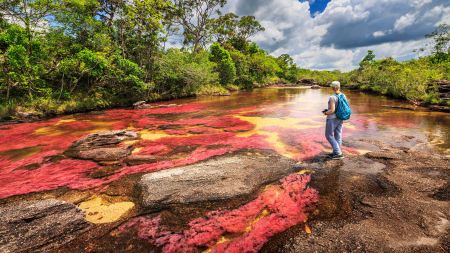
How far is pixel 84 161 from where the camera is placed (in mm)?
7480

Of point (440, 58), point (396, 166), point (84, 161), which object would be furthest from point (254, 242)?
point (440, 58)

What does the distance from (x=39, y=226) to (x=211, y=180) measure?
3.16m

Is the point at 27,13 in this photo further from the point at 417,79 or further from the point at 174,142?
the point at 417,79

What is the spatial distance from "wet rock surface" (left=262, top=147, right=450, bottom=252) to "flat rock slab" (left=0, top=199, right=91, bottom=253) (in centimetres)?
313

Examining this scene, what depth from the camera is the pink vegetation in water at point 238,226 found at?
3495 millimetres

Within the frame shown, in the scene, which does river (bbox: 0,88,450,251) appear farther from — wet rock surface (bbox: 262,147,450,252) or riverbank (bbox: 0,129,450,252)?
wet rock surface (bbox: 262,147,450,252)

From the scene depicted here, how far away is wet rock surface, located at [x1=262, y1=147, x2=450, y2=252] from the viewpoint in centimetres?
334

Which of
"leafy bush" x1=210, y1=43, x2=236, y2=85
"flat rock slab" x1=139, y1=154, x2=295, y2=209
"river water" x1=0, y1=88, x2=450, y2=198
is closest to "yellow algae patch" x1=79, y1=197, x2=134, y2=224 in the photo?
"flat rock slab" x1=139, y1=154, x2=295, y2=209

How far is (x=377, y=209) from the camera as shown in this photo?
4.20m

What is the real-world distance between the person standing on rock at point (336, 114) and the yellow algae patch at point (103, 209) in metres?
5.44

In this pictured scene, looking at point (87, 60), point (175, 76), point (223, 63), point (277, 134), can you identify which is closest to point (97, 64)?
point (87, 60)

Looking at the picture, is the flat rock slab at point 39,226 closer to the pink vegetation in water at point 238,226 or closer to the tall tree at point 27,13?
the pink vegetation in water at point 238,226

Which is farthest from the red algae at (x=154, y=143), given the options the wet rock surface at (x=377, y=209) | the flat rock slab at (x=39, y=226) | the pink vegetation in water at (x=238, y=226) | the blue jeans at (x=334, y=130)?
the pink vegetation in water at (x=238, y=226)

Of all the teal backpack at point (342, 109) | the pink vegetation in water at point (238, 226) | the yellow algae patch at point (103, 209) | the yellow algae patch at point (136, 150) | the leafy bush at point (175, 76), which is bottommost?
the pink vegetation in water at point (238, 226)
